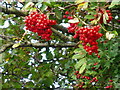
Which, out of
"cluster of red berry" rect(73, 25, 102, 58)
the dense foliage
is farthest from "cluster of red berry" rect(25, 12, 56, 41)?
"cluster of red berry" rect(73, 25, 102, 58)

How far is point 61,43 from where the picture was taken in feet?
9.23

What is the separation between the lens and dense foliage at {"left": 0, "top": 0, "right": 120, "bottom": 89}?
2.08 m

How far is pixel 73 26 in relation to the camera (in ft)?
7.62

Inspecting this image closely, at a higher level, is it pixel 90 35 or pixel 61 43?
pixel 90 35

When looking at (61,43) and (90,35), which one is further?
(61,43)

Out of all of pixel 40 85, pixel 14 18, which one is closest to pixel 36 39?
pixel 14 18

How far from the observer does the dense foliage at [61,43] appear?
2082mm

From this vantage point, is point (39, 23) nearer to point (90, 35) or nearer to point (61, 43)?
point (90, 35)

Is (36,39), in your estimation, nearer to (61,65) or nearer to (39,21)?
(61,65)

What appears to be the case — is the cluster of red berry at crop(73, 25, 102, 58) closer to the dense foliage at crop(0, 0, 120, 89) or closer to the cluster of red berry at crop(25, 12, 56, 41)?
the dense foliage at crop(0, 0, 120, 89)

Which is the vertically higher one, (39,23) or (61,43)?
(39,23)

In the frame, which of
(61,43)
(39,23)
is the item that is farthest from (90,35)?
(61,43)

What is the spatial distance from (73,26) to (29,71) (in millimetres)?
1367

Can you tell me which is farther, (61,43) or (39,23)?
(61,43)
